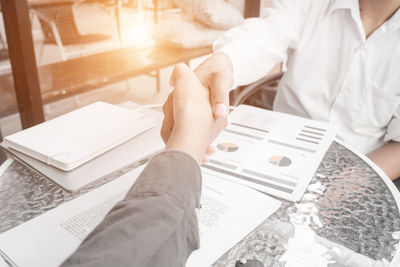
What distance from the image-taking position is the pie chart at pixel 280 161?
2.36 feet

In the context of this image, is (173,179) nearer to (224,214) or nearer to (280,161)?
(224,214)

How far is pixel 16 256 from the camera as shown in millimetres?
482

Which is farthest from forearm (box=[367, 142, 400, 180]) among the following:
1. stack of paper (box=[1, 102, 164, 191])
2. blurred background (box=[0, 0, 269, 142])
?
blurred background (box=[0, 0, 269, 142])

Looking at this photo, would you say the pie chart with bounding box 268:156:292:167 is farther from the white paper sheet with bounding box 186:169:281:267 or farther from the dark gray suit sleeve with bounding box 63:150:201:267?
the dark gray suit sleeve with bounding box 63:150:201:267

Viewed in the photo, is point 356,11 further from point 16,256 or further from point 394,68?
point 16,256

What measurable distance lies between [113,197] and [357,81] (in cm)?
80

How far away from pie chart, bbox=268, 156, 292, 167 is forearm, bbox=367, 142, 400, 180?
1.16 feet

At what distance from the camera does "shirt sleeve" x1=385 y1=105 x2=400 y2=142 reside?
100cm

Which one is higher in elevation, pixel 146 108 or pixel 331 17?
pixel 331 17

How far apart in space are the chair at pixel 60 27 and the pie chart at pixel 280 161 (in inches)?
65.3

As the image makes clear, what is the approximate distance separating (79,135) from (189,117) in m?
0.29

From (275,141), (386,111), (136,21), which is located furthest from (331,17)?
(136,21)

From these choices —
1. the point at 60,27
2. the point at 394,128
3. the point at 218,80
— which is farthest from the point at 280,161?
the point at 60,27

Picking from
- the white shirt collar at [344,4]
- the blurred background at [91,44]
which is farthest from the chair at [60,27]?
the white shirt collar at [344,4]
